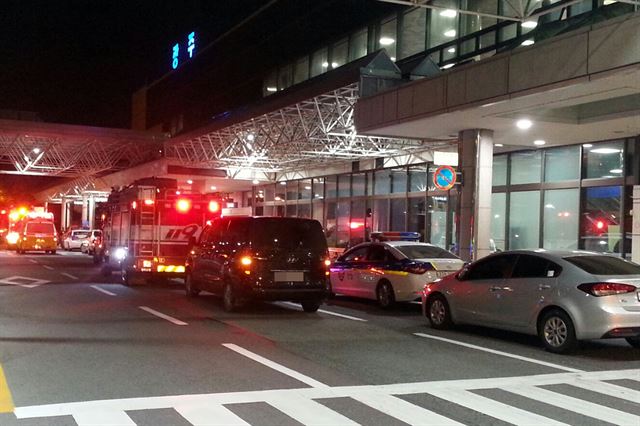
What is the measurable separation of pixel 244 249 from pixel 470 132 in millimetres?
7570

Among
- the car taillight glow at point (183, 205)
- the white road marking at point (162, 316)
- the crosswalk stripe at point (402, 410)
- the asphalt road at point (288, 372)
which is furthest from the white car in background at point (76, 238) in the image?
the crosswalk stripe at point (402, 410)

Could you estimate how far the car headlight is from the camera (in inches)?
777

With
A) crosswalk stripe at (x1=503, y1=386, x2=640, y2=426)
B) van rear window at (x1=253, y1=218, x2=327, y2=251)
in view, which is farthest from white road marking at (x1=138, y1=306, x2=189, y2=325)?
crosswalk stripe at (x1=503, y1=386, x2=640, y2=426)

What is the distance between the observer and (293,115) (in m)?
25.9

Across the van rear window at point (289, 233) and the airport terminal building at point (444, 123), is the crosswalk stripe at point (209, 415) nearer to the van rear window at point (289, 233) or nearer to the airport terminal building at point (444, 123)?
the van rear window at point (289, 233)

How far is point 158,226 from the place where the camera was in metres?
19.0

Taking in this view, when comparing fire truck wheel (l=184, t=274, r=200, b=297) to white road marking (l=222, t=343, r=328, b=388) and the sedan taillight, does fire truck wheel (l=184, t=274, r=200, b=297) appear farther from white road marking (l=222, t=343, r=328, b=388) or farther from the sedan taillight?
the sedan taillight

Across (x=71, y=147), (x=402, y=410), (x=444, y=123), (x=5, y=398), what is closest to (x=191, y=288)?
(x=444, y=123)

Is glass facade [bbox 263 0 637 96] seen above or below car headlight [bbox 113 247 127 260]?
above

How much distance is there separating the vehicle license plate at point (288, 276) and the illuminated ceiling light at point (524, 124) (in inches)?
273

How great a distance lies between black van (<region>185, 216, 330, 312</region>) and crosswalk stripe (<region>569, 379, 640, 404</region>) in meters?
6.29

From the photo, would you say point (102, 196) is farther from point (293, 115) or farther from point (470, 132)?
point (470, 132)

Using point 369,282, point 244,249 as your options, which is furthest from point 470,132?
point 244,249

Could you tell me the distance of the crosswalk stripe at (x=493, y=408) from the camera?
6.25m
